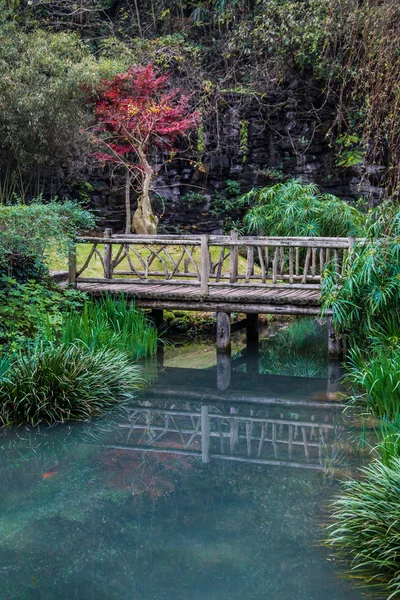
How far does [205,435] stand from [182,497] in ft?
5.06

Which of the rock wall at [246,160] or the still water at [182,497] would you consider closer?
the still water at [182,497]

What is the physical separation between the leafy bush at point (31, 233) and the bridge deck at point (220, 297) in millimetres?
1148

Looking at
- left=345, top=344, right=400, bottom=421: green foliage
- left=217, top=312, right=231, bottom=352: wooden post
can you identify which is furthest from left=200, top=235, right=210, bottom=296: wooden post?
left=345, top=344, right=400, bottom=421: green foliage

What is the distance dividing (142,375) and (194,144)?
990 cm

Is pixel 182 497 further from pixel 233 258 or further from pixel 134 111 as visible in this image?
pixel 134 111

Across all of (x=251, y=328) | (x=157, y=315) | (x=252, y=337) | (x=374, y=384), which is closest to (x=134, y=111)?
(x=157, y=315)

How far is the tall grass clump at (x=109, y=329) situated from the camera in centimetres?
752

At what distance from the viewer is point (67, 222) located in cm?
897

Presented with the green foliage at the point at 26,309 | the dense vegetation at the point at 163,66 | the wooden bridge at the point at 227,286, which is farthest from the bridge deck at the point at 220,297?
the dense vegetation at the point at 163,66

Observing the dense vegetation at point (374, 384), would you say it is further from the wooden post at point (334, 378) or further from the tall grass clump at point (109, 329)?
A: the tall grass clump at point (109, 329)

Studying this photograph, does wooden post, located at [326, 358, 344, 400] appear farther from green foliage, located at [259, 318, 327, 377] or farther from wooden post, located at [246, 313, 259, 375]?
wooden post, located at [246, 313, 259, 375]

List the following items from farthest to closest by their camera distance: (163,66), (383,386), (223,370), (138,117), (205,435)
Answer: (163,66) → (138,117) → (223,370) → (205,435) → (383,386)

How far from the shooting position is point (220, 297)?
9.07 meters

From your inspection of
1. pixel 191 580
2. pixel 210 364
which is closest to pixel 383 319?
pixel 210 364
